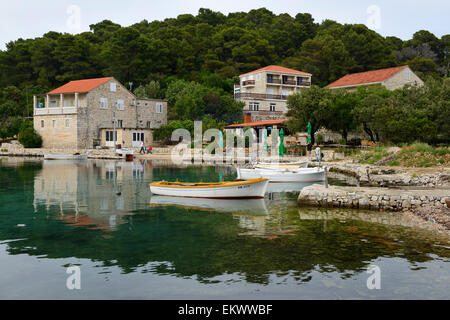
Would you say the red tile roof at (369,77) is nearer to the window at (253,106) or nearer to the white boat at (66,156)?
the window at (253,106)

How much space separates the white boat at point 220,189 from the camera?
2194cm

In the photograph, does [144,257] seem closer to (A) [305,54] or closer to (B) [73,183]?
(B) [73,183]

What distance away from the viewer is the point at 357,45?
3302 inches

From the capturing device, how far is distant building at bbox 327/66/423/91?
6269 cm

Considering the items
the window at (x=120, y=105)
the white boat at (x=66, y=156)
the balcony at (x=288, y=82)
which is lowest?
the white boat at (x=66, y=156)

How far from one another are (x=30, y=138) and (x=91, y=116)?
36.4 ft

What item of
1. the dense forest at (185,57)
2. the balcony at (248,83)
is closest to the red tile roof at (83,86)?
the dense forest at (185,57)

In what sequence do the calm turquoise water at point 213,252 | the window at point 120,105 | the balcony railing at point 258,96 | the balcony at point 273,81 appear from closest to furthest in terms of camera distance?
the calm turquoise water at point 213,252, the window at point 120,105, the balcony railing at point 258,96, the balcony at point 273,81

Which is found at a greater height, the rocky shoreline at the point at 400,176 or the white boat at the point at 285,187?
the rocky shoreline at the point at 400,176

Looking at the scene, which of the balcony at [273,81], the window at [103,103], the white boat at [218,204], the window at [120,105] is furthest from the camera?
the balcony at [273,81]

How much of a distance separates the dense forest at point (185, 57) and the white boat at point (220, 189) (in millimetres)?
51567

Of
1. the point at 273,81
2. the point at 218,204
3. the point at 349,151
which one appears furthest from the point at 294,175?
the point at 273,81

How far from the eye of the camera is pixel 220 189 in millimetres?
21984
